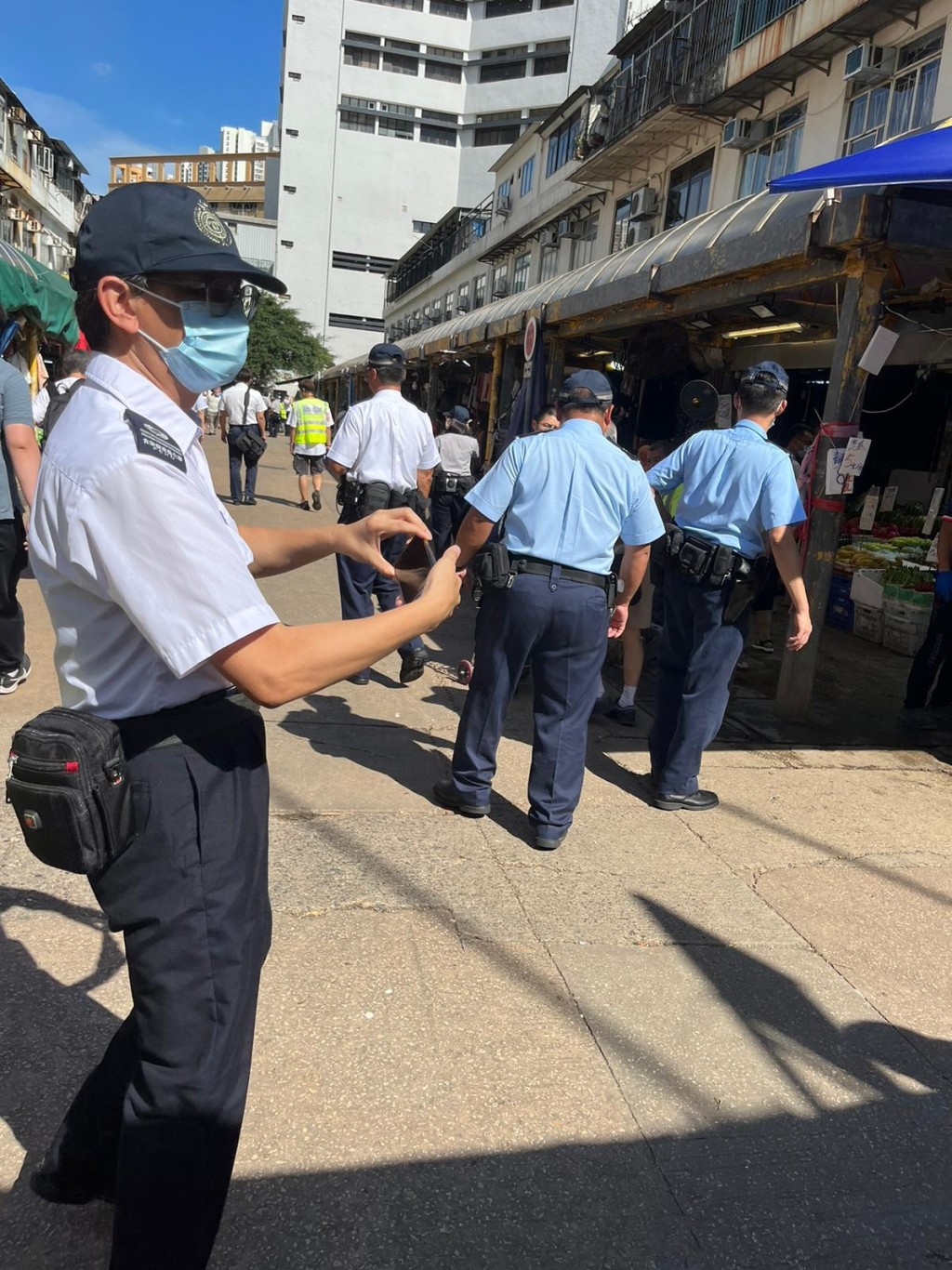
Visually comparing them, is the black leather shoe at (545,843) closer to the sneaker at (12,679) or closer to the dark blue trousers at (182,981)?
the dark blue trousers at (182,981)

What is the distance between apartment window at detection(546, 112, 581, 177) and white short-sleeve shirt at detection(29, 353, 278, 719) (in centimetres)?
2748

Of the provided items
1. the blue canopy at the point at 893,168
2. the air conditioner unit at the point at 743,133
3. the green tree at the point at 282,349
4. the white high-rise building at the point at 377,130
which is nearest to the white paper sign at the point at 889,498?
the blue canopy at the point at 893,168

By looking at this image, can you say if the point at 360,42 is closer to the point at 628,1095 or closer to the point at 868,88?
the point at 868,88

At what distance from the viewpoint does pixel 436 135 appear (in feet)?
201

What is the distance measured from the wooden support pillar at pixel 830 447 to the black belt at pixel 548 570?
2.50m

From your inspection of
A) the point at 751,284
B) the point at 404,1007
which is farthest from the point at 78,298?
the point at 751,284

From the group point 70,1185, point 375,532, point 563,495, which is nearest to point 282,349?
point 563,495

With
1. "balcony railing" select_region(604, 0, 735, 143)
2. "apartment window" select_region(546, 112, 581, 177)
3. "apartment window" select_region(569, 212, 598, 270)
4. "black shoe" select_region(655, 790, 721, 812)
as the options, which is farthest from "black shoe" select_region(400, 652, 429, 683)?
"apartment window" select_region(546, 112, 581, 177)

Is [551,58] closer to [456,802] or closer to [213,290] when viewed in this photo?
[456,802]

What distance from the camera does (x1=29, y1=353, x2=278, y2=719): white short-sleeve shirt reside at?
1314 mm

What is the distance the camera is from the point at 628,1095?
246 cm

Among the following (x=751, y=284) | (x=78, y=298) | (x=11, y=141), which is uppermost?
(x=11, y=141)

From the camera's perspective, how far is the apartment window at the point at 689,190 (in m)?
17.7

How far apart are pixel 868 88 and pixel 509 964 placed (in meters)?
14.7
